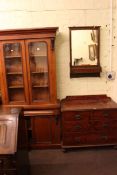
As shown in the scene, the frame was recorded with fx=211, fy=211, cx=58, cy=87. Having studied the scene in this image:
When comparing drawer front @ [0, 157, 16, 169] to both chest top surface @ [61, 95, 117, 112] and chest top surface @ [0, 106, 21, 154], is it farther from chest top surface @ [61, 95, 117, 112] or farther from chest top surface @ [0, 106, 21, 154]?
chest top surface @ [61, 95, 117, 112]

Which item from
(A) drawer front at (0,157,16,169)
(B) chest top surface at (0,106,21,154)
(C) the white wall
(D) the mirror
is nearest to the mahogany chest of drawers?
(D) the mirror

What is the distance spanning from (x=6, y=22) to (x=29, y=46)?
2.16 feet

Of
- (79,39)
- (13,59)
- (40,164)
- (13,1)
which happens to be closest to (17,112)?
(40,164)

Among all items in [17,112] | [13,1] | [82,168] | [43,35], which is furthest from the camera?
[13,1]

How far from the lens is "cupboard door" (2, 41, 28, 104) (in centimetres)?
336

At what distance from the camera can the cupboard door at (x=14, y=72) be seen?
132 inches

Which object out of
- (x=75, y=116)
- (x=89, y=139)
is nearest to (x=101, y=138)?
(x=89, y=139)

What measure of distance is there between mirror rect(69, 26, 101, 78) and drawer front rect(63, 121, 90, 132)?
33.0 inches

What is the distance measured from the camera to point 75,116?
133 inches

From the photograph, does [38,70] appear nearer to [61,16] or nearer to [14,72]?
[14,72]

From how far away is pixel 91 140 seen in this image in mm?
3443

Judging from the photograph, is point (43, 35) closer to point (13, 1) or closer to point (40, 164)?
point (13, 1)

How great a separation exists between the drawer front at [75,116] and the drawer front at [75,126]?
53 mm

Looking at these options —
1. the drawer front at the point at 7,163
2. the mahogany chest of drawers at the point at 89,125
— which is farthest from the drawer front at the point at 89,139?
the drawer front at the point at 7,163
